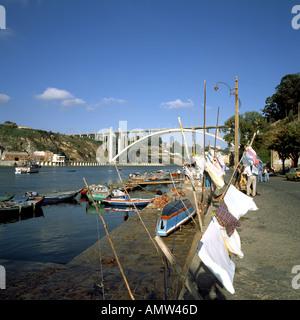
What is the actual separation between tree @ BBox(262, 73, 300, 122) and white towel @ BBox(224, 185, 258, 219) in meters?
65.6

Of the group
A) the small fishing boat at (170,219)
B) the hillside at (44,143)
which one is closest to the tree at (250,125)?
the small fishing boat at (170,219)

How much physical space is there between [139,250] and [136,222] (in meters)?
4.29

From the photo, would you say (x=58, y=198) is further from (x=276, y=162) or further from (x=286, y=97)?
(x=286, y=97)

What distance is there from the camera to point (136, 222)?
12484 mm

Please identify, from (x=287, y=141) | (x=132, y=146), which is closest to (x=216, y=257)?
(x=287, y=141)

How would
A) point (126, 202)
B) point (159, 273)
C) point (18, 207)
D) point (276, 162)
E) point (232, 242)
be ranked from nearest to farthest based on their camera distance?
point (232, 242) → point (159, 273) → point (18, 207) → point (126, 202) → point (276, 162)

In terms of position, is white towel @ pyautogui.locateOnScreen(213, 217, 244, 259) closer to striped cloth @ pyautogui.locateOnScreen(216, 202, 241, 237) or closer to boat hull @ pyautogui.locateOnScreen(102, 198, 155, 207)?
striped cloth @ pyautogui.locateOnScreen(216, 202, 241, 237)

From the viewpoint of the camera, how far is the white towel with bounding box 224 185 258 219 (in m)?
4.87

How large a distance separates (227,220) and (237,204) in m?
0.55

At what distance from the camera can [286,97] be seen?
6475cm

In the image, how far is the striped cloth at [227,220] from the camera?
4486 millimetres

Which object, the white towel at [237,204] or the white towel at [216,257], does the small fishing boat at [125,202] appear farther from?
the white towel at [216,257]
